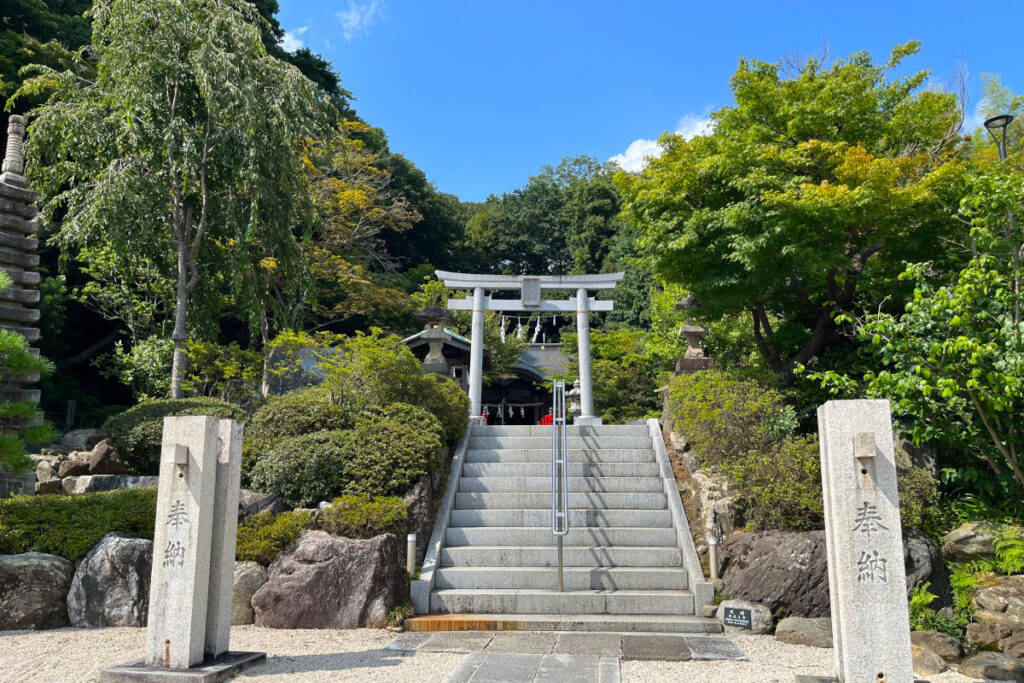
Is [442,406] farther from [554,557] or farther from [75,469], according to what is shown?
[75,469]

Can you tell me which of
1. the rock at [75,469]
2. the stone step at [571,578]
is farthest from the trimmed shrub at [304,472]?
the rock at [75,469]

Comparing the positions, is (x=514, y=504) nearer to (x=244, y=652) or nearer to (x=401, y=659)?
(x=401, y=659)

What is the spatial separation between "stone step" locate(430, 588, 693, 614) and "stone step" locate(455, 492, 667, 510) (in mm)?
1660

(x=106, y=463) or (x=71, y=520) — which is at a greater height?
(x=106, y=463)

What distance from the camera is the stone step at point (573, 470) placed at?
9.09 meters

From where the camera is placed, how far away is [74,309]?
61.8ft

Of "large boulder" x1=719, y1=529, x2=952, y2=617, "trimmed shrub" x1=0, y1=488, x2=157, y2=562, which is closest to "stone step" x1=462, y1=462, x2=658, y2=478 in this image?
"large boulder" x1=719, y1=529, x2=952, y2=617

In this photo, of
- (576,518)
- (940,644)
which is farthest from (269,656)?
(940,644)

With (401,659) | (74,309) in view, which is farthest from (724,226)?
(74,309)

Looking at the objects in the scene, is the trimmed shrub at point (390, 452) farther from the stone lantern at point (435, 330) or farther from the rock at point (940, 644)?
the stone lantern at point (435, 330)

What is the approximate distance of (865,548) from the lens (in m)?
4.22

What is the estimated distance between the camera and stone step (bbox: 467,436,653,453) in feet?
32.4

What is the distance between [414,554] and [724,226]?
6.40 m

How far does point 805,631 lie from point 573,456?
161 inches
